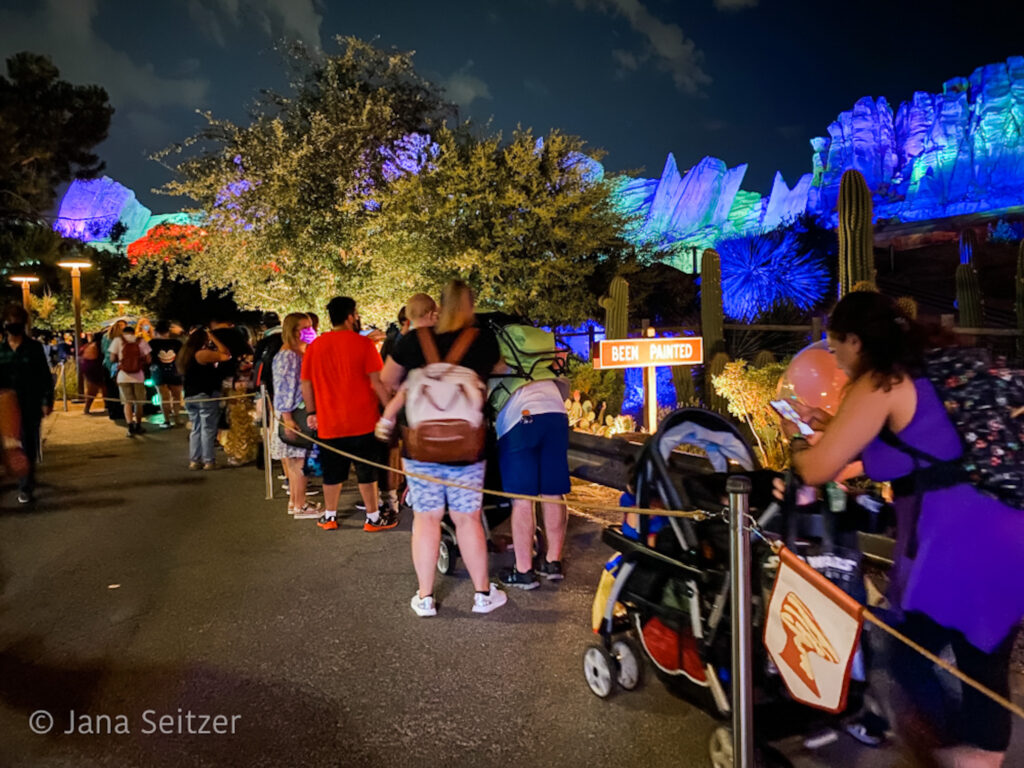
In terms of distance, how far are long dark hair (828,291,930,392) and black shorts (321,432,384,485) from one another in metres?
4.47

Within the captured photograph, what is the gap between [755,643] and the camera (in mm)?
2758

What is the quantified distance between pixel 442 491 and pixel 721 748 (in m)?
2.06

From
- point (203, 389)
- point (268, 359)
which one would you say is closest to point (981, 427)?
point (268, 359)

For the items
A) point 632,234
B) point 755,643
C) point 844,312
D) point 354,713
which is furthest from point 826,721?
point 632,234

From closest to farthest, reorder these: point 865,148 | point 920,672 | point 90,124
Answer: point 920,672 → point 90,124 → point 865,148

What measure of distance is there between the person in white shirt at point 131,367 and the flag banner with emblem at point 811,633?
42.0 feet

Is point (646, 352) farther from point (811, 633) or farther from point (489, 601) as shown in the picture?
point (811, 633)

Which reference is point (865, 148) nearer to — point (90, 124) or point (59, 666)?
point (90, 124)

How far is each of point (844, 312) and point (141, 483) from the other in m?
8.33

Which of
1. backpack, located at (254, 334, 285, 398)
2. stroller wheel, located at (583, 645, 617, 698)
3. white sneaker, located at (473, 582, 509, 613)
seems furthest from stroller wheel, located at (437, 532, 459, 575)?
backpack, located at (254, 334, 285, 398)

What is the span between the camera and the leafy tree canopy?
1216 centimetres

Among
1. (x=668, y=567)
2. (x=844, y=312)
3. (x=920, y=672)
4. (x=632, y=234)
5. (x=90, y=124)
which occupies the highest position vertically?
(x=90, y=124)

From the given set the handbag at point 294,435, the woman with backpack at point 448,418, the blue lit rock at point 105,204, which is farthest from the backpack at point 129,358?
the blue lit rock at point 105,204

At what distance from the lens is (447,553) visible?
5176 millimetres
